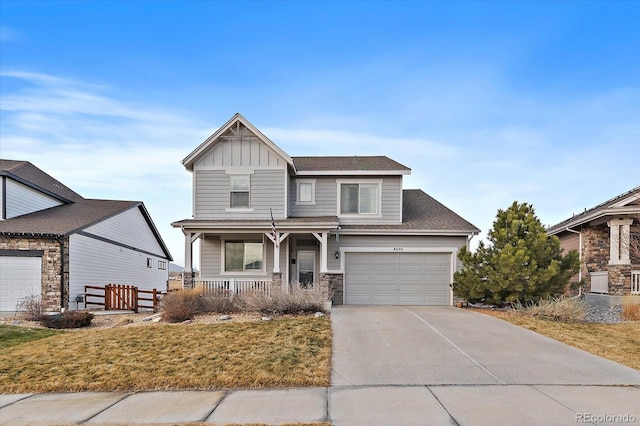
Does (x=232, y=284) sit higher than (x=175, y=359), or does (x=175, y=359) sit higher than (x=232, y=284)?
(x=232, y=284)

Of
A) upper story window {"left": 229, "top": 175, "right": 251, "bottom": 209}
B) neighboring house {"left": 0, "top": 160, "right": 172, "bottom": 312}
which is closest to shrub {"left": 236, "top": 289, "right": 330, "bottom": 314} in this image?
upper story window {"left": 229, "top": 175, "right": 251, "bottom": 209}

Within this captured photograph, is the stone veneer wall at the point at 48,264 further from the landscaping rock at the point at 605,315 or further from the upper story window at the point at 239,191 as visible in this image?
the landscaping rock at the point at 605,315

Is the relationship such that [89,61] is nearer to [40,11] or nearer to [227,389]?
[40,11]

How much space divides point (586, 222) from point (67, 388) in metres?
19.7

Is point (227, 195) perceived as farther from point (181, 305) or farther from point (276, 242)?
point (181, 305)

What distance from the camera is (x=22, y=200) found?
63.4ft

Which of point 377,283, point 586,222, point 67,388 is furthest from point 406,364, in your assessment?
point 586,222

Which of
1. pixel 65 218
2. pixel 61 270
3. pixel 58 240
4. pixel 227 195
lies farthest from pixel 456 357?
pixel 65 218

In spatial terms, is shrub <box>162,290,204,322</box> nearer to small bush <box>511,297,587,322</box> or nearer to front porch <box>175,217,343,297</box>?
front porch <box>175,217,343,297</box>

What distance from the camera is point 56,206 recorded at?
21.8 meters

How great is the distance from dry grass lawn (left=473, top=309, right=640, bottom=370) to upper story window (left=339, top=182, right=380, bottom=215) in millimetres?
6913

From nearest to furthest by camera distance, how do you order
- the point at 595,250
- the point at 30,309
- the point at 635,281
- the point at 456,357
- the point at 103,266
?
1. the point at 456,357
2. the point at 30,309
3. the point at 635,281
4. the point at 595,250
5. the point at 103,266

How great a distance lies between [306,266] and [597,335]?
10.9 m

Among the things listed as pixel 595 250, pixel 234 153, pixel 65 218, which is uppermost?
pixel 234 153
